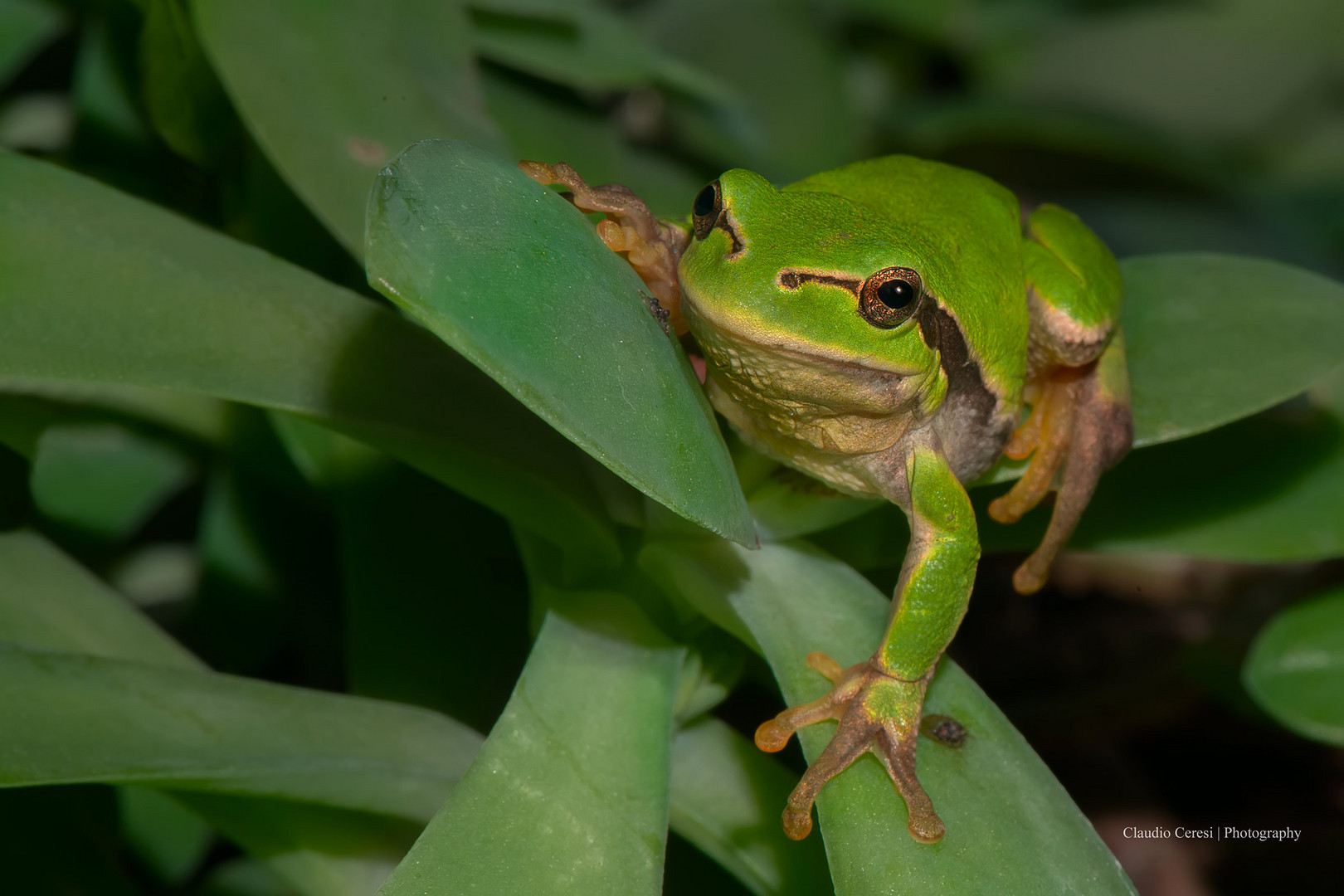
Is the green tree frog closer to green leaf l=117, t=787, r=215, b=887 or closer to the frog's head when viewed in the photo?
the frog's head

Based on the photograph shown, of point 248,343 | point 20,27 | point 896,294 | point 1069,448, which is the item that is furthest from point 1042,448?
point 20,27

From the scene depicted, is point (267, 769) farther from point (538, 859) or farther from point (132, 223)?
point (132, 223)

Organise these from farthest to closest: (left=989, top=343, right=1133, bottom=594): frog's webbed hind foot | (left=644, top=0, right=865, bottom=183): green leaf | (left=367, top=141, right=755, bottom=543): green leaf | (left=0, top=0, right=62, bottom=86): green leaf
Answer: (left=644, top=0, right=865, bottom=183): green leaf
(left=0, top=0, right=62, bottom=86): green leaf
(left=989, top=343, right=1133, bottom=594): frog's webbed hind foot
(left=367, top=141, right=755, bottom=543): green leaf

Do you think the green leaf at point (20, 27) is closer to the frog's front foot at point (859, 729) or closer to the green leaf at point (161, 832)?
the green leaf at point (161, 832)

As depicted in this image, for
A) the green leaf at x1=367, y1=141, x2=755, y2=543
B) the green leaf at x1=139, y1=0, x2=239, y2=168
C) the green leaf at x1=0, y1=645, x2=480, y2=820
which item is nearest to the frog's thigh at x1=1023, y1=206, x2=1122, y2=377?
the green leaf at x1=367, y1=141, x2=755, y2=543

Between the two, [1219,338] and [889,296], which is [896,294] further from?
[1219,338]

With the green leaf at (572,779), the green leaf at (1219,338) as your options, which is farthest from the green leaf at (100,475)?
the green leaf at (1219,338)
